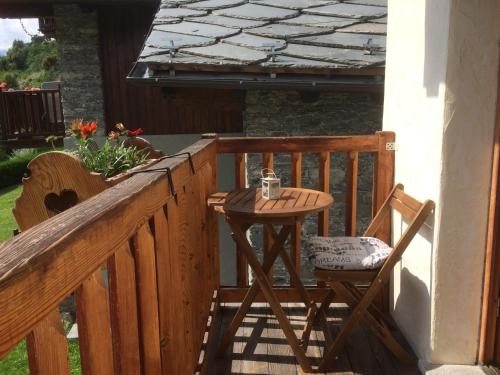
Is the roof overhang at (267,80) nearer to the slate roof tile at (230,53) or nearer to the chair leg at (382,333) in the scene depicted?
the slate roof tile at (230,53)

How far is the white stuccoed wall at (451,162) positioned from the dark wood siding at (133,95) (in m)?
5.45

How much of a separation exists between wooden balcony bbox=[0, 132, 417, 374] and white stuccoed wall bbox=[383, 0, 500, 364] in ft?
1.14

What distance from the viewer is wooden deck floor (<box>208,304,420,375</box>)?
2551mm

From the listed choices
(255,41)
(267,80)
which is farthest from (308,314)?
(255,41)

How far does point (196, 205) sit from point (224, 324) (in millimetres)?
1072

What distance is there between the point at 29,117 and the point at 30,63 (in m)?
22.9

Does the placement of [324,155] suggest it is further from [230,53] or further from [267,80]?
[230,53]

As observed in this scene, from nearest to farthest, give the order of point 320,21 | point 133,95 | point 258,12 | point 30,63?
point 320,21
point 258,12
point 133,95
point 30,63

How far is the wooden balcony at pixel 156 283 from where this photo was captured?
70 cm

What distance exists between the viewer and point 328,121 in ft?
15.9

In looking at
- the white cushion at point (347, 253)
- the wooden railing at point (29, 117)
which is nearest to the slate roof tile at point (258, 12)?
the white cushion at point (347, 253)

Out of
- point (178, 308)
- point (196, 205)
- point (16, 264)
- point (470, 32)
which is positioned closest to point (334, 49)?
point (470, 32)

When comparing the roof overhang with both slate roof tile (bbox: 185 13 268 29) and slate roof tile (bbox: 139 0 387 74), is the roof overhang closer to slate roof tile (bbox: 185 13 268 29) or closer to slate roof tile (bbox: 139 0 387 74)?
slate roof tile (bbox: 139 0 387 74)

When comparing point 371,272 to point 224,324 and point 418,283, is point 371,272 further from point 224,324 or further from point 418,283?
point 224,324
